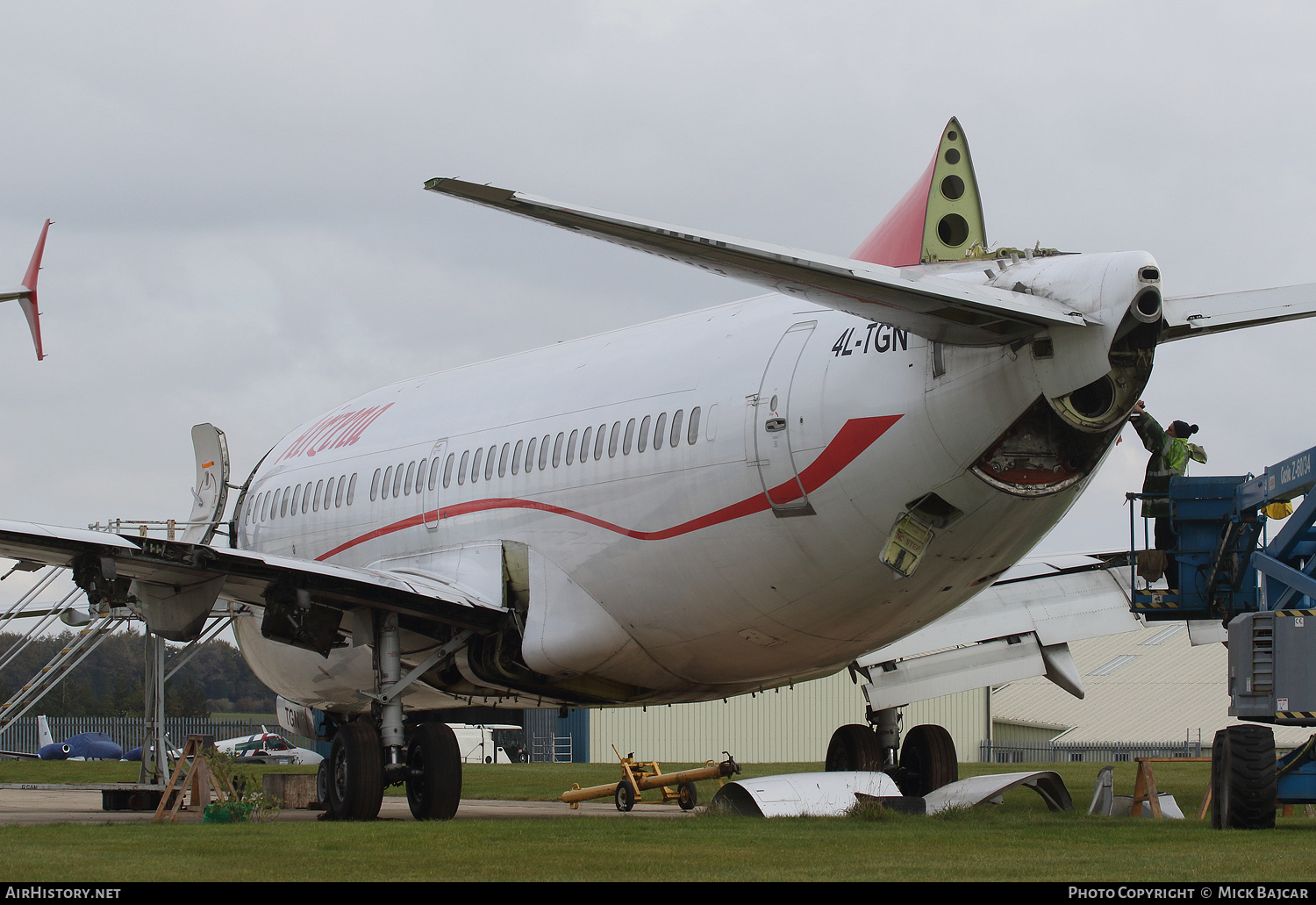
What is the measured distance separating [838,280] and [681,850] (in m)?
4.11

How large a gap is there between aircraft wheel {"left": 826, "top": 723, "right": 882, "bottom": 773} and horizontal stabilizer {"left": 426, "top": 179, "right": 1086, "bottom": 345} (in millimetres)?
7150

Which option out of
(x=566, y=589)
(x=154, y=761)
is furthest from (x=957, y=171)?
(x=154, y=761)

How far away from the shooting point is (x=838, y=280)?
421 inches

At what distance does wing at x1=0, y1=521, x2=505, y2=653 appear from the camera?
1456cm

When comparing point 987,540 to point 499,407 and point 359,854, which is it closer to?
point 359,854

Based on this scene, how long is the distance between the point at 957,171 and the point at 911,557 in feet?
10.9

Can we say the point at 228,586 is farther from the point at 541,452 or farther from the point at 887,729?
the point at 887,729

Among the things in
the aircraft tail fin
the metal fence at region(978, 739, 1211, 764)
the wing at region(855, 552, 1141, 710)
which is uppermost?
the aircraft tail fin

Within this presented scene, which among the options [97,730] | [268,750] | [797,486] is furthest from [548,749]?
[797,486]

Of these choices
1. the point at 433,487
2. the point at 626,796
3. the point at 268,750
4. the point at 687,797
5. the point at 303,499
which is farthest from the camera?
the point at 268,750

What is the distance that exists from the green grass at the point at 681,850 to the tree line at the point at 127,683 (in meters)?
51.7

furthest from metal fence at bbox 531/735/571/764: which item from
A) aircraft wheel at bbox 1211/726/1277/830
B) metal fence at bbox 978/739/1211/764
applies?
aircraft wheel at bbox 1211/726/1277/830

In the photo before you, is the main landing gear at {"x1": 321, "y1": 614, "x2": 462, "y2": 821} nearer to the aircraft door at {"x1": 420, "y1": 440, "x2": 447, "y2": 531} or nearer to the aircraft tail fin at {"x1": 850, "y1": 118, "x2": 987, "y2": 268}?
the aircraft door at {"x1": 420, "y1": 440, "x2": 447, "y2": 531}

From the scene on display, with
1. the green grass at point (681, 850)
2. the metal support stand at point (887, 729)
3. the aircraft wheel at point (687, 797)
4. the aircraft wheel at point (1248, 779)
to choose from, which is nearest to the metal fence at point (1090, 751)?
the aircraft wheel at point (687, 797)
